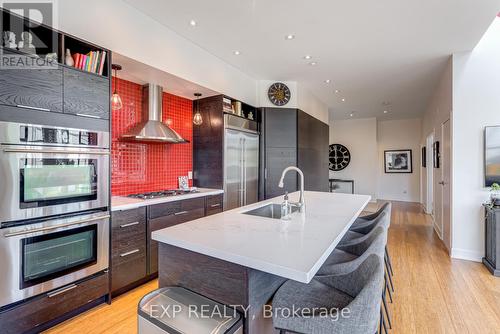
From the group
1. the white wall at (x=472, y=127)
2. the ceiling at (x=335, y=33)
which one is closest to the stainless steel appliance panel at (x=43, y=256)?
the ceiling at (x=335, y=33)

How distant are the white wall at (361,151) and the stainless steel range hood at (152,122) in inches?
272

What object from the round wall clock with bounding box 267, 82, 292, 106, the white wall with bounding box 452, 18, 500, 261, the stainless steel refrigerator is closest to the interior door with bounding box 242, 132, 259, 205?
the stainless steel refrigerator

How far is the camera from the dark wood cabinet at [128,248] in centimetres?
233

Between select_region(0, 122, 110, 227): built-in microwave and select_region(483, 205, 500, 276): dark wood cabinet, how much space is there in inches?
169

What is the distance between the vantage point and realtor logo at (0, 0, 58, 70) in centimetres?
171

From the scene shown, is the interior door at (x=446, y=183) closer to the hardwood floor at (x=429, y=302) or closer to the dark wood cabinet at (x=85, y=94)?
the hardwood floor at (x=429, y=302)

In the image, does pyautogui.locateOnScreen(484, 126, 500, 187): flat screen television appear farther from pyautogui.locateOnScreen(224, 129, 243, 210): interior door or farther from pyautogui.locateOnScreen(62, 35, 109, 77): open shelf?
pyautogui.locateOnScreen(62, 35, 109, 77): open shelf

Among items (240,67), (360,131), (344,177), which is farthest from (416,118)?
(240,67)

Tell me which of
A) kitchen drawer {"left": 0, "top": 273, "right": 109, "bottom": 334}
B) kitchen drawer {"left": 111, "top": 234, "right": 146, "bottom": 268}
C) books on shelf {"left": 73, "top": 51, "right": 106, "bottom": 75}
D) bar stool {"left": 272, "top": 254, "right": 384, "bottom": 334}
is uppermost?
books on shelf {"left": 73, "top": 51, "right": 106, "bottom": 75}

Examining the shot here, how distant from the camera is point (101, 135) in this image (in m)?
2.21

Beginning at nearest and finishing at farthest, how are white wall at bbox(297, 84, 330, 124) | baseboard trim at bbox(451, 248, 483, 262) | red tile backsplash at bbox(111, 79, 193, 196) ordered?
red tile backsplash at bbox(111, 79, 193, 196) < baseboard trim at bbox(451, 248, 483, 262) < white wall at bbox(297, 84, 330, 124)

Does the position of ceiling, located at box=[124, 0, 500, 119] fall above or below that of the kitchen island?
above

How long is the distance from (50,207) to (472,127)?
4.90 metres

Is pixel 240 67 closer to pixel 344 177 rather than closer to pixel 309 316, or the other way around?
pixel 309 316
